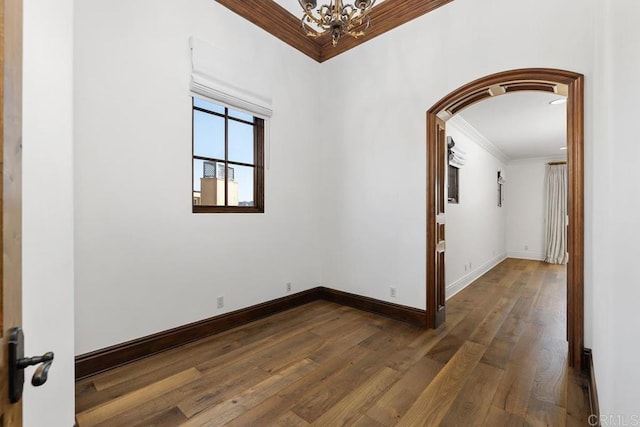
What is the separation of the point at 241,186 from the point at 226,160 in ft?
1.05

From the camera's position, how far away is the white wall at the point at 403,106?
229 centimetres

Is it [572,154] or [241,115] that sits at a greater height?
[241,115]

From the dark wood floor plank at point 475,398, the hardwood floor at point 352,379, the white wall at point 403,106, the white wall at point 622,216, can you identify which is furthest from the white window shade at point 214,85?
the dark wood floor plank at point 475,398

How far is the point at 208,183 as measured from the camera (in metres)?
2.83

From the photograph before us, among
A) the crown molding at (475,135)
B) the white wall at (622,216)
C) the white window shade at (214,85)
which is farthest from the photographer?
the crown molding at (475,135)

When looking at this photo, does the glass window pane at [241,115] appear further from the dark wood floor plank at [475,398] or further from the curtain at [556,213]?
the curtain at [556,213]

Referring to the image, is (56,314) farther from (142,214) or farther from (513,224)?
(513,224)

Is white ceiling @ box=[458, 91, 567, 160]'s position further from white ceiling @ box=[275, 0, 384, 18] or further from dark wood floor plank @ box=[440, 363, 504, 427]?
dark wood floor plank @ box=[440, 363, 504, 427]

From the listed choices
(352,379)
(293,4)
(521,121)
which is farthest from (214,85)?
(521,121)

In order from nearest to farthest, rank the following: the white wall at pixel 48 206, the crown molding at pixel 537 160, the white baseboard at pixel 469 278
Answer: the white wall at pixel 48 206 < the white baseboard at pixel 469 278 < the crown molding at pixel 537 160

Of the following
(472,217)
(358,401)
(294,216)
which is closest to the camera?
(358,401)

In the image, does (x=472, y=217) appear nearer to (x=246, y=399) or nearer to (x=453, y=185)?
(x=453, y=185)

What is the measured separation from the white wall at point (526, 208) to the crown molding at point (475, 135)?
3.26 ft

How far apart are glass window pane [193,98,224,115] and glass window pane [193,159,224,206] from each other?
529 millimetres
